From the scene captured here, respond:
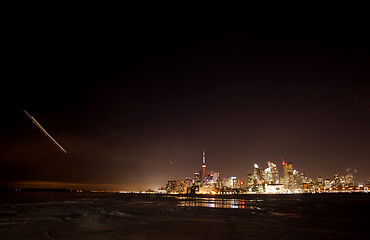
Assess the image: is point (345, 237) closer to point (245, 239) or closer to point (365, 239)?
point (365, 239)

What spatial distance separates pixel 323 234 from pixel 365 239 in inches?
95.0

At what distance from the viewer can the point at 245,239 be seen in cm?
1437

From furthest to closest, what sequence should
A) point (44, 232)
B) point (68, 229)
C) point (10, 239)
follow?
point (68, 229), point (44, 232), point (10, 239)

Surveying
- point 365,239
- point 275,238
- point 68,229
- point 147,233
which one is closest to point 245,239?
point 275,238

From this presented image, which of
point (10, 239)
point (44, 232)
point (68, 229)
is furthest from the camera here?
point (68, 229)

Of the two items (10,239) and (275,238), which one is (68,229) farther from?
(275,238)

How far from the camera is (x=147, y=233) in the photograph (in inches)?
632

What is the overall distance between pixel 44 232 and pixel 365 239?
20.8m

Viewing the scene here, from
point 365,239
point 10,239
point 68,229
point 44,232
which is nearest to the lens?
point 10,239

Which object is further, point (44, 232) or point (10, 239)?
point (44, 232)

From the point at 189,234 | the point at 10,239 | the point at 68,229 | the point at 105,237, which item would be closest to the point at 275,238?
the point at 189,234

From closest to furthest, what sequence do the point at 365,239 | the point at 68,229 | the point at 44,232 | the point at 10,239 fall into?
1. the point at 10,239
2. the point at 365,239
3. the point at 44,232
4. the point at 68,229

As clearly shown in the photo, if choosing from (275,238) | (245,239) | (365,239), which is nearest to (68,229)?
(245,239)

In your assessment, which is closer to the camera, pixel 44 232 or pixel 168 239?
pixel 168 239
